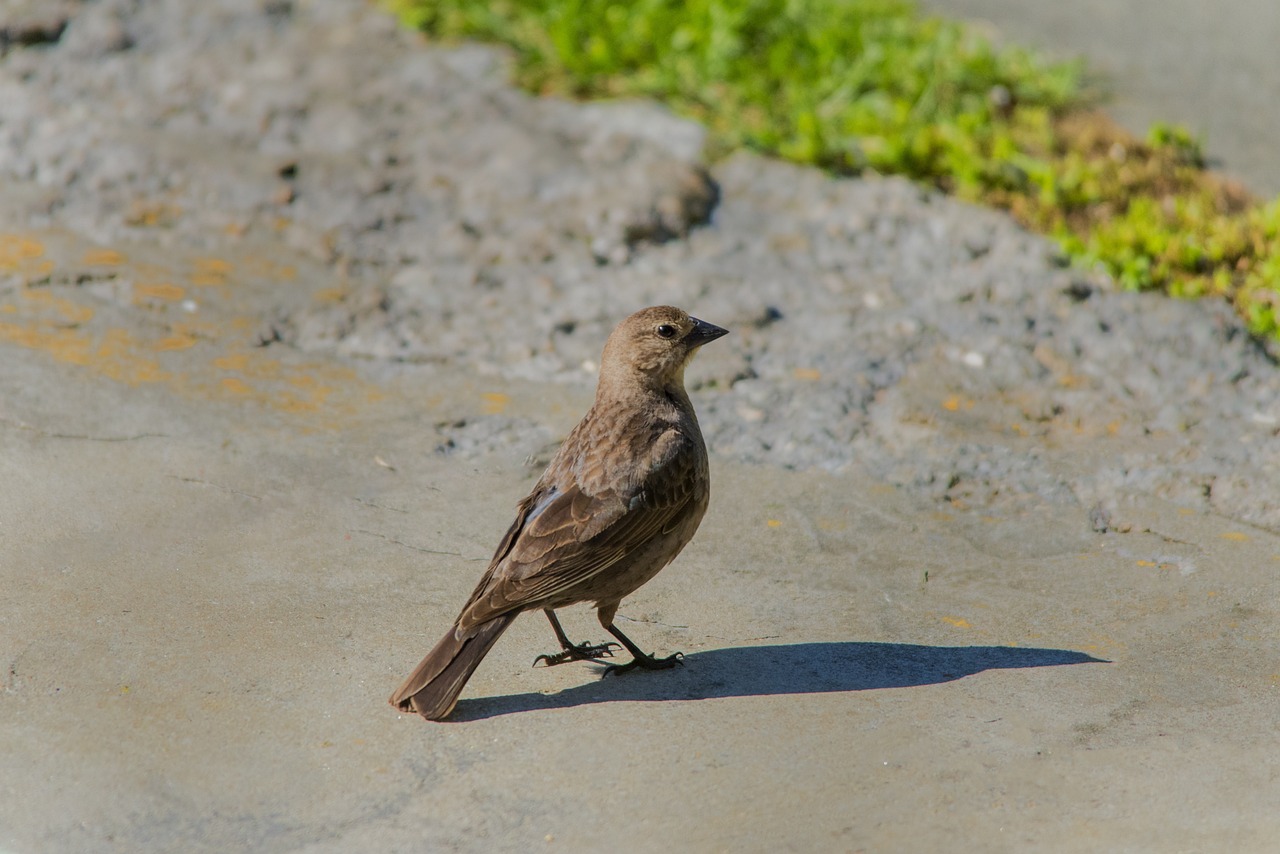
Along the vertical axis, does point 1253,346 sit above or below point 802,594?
above

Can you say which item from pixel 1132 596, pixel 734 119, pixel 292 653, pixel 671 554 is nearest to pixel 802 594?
pixel 671 554

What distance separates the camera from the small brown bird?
4238 mm

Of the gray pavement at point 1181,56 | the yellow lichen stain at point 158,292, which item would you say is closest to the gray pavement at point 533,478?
the yellow lichen stain at point 158,292

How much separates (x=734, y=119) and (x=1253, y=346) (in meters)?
3.24

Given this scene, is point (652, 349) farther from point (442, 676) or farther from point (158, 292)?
point (158, 292)

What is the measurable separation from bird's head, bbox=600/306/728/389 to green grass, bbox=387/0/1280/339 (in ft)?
9.31

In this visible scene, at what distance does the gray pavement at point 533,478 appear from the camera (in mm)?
3869

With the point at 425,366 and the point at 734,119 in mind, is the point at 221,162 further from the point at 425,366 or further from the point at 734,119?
the point at 734,119

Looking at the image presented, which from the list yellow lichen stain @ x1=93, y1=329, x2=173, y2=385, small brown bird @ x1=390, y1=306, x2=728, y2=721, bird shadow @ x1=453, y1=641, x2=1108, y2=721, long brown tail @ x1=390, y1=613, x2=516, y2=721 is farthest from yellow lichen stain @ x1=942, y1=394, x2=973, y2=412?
yellow lichen stain @ x1=93, y1=329, x2=173, y2=385

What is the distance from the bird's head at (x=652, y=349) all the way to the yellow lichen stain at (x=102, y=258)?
9.92ft

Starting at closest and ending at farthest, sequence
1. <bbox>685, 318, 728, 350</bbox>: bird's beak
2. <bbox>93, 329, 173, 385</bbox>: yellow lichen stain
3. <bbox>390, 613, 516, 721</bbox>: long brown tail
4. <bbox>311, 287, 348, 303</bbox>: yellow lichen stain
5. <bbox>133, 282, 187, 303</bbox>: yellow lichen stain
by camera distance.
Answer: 1. <bbox>390, 613, 516, 721</bbox>: long brown tail
2. <bbox>685, 318, 728, 350</bbox>: bird's beak
3. <bbox>93, 329, 173, 385</bbox>: yellow lichen stain
4. <bbox>133, 282, 187, 303</bbox>: yellow lichen stain
5. <bbox>311, 287, 348, 303</bbox>: yellow lichen stain

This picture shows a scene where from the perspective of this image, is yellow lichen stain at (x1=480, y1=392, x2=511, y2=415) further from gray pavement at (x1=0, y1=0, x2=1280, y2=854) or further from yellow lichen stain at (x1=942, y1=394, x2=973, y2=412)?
yellow lichen stain at (x1=942, y1=394, x2=973, y2=412)

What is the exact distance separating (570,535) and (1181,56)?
6840 mm

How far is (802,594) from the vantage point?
5043 mm
